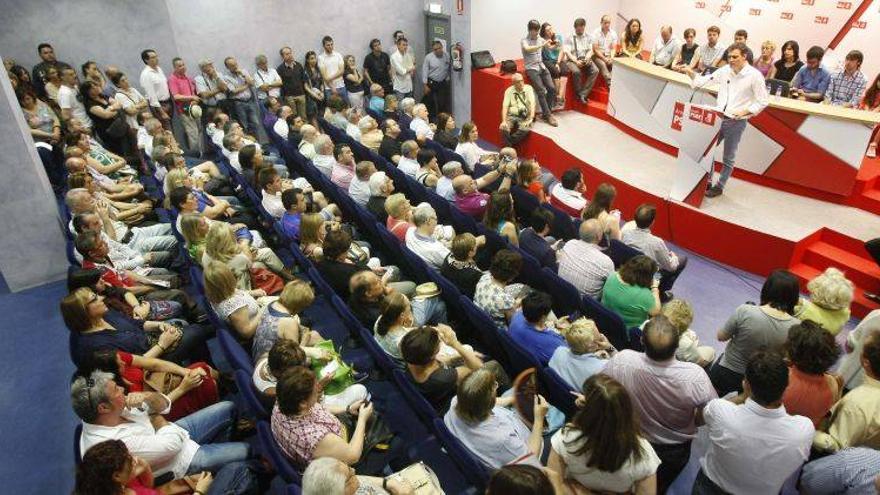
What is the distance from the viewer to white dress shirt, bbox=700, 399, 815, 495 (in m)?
2.21

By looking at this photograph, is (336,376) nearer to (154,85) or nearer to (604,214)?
(604,214)

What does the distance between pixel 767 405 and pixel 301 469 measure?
2.04 metres

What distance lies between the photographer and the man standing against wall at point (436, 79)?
29.4 feet

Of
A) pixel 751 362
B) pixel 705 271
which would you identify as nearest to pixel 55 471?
pixel 751 362

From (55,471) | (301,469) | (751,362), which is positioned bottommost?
(55,471)

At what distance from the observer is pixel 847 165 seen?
5.29 metres

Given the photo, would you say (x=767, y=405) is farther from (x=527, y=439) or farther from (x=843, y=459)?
(x=527, y=439)

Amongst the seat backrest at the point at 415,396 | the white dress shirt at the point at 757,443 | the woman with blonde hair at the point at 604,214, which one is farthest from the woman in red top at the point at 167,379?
the woman with blonde hair at the point at 604,214

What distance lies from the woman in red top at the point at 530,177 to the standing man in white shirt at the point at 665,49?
4381 millimetres

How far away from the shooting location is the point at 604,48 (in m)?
8.39

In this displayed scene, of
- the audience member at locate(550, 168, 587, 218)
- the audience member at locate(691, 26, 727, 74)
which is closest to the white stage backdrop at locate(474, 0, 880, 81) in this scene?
the audience member at locate(691, 26, 727, 74)

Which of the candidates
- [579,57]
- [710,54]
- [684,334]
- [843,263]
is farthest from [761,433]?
[710,54]

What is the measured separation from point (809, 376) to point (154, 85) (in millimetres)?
8318

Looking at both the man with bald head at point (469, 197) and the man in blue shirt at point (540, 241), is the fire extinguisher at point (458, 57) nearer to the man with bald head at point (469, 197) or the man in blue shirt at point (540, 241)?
the man with bald head at point (469, 197)
